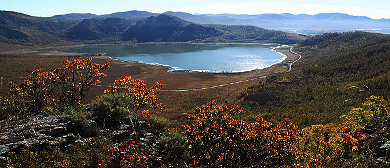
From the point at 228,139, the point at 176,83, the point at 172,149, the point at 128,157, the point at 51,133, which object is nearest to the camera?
the point at 128,157

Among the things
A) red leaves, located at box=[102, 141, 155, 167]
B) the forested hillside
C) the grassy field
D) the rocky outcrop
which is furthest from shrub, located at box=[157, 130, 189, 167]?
the grassy field

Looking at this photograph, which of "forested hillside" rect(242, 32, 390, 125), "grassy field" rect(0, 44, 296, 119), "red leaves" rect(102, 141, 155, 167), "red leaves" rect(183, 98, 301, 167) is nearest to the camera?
"red leaves" rect(102, 141, 155, 167)

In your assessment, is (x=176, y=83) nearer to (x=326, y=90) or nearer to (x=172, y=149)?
(x=326, y=90)

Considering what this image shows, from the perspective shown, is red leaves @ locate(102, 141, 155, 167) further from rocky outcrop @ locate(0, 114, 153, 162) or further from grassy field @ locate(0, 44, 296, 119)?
grassy field @ locate(0, 44, 296, 119)

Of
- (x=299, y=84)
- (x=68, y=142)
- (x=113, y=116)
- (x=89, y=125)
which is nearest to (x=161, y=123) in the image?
(x=113, y=116)

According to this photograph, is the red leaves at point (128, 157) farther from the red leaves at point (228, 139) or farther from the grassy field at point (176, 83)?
the grassy field at point (176, 83)

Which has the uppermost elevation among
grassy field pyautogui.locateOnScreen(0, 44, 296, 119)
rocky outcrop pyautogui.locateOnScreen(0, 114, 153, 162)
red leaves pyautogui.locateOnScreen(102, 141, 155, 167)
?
red leaves pyautogui.locateOnScreen(102, 141, 155, 167)

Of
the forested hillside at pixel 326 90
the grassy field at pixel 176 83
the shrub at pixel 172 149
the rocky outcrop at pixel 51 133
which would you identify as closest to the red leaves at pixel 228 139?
the rocky outcrop at pixel 51 133

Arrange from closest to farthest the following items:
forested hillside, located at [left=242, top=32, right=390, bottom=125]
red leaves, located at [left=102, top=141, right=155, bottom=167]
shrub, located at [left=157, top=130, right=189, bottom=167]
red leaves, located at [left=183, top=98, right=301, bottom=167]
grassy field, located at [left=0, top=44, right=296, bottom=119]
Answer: red leaves, located at [left=102, top=141, right=155, bottom=167], red leaves, located at [left=183, top=98, right=301, bottom=167], shrub, located at [left=157, top=130, right=189, bottom=167], forested hillside, located at [left=242, top=32, right=390, bottom=125], grassy field, located at [left=0, top=44, right=296, bottom=119]

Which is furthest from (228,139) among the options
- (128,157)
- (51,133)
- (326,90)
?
(326,90)
